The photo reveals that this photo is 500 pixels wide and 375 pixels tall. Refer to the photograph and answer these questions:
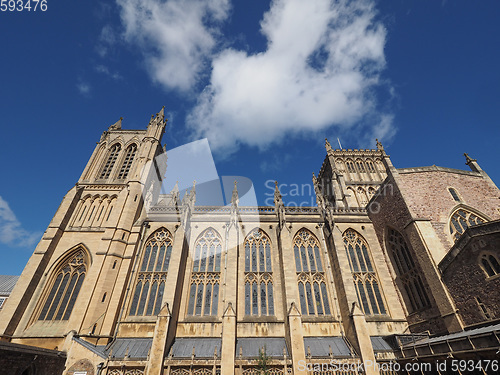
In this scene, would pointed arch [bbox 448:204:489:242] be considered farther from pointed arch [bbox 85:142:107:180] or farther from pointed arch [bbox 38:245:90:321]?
pointed arch [bbox 85:142:107:180]

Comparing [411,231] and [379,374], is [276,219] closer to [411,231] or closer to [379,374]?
[411,231]

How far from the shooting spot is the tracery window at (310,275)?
62.2ft

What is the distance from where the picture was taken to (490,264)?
503 inches

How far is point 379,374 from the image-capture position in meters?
14.2

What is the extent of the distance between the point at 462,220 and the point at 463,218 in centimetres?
20

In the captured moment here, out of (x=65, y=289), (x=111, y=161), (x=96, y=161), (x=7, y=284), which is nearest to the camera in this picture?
(x=65, y=289)

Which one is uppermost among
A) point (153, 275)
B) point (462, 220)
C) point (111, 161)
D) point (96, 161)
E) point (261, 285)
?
point (111, 161)

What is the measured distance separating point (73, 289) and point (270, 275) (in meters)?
15.5

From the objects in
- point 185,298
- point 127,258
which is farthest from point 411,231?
point 127,258

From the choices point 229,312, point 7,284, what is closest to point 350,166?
point 229,312

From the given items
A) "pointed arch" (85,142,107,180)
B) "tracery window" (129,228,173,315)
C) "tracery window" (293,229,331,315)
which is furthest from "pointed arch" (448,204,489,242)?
"pointed arch" (85,142,107,180)

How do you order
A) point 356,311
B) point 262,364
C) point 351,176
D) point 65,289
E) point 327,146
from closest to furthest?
point 262,364 < point 356,311 < point 65,289 < point 351,176 < point 327,146

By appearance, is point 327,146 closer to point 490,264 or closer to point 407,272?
point 407,272

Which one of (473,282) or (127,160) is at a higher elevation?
(127,160)
